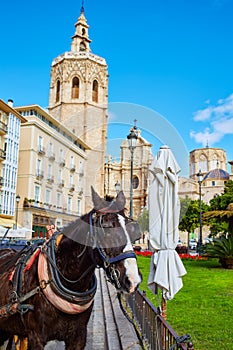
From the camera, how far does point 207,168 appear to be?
333 ft

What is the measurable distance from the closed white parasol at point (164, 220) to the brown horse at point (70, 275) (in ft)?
5.41

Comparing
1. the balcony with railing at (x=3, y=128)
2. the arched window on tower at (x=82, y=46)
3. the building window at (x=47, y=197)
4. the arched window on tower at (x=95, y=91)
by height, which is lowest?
the building window at (x=47, y=197)

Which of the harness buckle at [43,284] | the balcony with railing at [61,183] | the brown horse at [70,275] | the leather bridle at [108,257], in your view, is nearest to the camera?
the leather bridle at [108,257]

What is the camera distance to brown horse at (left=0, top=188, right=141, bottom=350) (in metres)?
2.79

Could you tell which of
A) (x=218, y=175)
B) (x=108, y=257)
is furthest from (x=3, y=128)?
(x=218, y=175)

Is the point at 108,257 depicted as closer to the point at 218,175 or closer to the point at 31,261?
the point at 31,261

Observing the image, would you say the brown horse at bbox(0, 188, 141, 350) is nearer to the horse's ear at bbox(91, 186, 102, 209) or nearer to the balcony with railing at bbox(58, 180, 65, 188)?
the horse's ear at bbox(91, 186, 102, 209)

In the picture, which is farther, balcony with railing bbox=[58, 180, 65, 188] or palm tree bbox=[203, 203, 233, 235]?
palm tree bbox=[203, 203, 233, 235]

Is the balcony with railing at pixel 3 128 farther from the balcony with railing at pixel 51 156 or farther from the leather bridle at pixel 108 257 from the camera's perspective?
the leather bridle at pixel 108 257

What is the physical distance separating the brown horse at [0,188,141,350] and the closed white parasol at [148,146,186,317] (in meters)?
1.65

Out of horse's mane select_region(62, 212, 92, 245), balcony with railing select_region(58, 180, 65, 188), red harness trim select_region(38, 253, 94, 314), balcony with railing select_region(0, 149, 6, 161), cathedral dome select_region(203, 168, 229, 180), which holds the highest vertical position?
cathedral dome select_region(203, 168, 229, 180)

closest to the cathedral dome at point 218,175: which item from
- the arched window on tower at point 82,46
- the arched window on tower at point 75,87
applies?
the arched window on tower at point 75,87

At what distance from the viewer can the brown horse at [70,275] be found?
9.16 ft

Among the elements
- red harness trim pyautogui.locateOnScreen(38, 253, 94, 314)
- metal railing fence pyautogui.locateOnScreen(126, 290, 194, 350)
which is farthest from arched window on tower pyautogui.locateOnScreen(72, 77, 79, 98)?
red harness trim pyautogui.locateOnScreen(38, 253, 94, 314)
